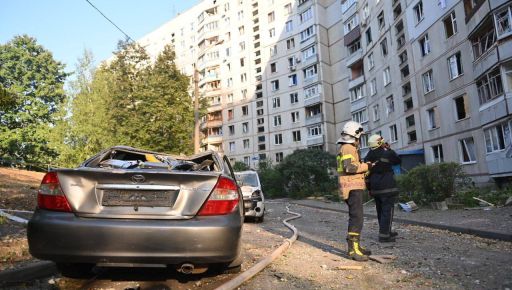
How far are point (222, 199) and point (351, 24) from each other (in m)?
46.7

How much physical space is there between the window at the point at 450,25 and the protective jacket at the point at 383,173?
70.1 feet

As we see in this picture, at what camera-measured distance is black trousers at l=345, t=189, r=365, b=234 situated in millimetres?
5855

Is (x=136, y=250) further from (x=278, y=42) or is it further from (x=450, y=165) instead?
(x=278, y=42)

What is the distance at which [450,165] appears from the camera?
46.0 feet

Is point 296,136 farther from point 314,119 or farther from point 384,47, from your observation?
point 384,47

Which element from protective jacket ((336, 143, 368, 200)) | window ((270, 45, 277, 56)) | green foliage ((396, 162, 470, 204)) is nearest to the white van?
protective jacket ((336, 143, 368, 200))

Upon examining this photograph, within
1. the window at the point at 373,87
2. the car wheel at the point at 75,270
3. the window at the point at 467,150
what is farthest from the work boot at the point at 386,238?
the window at the point at 373,87

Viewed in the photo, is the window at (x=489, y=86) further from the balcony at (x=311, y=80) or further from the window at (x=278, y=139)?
the window at (x=278, y=139)

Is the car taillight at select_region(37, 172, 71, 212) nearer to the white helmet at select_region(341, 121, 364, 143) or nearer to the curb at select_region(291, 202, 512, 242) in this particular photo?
the white helmet at select_region(341, 121, 364, 143)

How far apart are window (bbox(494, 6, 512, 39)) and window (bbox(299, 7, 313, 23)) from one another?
35.9 metres

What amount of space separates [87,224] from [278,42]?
185ft

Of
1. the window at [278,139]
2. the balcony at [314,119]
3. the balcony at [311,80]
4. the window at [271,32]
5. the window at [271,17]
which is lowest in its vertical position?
the window at [278,139]

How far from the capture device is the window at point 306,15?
54.1m

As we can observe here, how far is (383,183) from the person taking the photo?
302 inches
